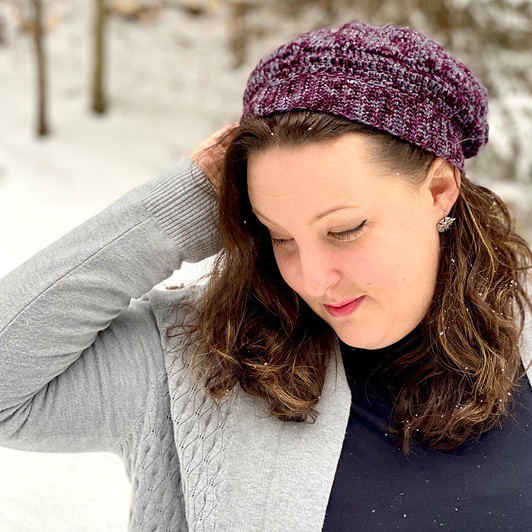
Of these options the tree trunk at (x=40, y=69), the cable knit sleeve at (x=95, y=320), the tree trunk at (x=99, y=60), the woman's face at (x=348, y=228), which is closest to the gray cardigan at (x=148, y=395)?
the cable knit sleeve at (x=95, y=320)

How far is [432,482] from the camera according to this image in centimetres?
122

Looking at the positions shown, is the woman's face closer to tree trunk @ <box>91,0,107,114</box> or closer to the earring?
the earring

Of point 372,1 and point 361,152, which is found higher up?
point 361,152

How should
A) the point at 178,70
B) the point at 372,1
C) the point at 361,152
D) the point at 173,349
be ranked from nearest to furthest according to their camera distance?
1. the point at 361,152
2. the point at 173,349
3. the point at 372,1
4. the point at 178,70

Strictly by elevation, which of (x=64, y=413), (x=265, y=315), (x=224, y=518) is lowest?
(x=224, y=518)

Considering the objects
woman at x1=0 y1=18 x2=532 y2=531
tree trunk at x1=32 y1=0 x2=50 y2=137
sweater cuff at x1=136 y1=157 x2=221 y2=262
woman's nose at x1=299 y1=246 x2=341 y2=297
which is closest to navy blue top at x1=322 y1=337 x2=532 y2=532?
woman at x1=0 y1=18 x2=532 y2=531

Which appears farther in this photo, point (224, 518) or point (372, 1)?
point (372, 1)

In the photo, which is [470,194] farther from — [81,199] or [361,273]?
[81,199]

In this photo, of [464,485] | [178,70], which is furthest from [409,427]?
[178,70]

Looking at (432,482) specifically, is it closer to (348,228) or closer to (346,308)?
(346,308)

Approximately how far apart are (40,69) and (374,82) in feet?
11.8

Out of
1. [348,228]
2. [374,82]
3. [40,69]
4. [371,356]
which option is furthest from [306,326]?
[40,69]

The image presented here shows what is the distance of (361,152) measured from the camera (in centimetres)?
107

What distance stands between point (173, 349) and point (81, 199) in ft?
8.96
